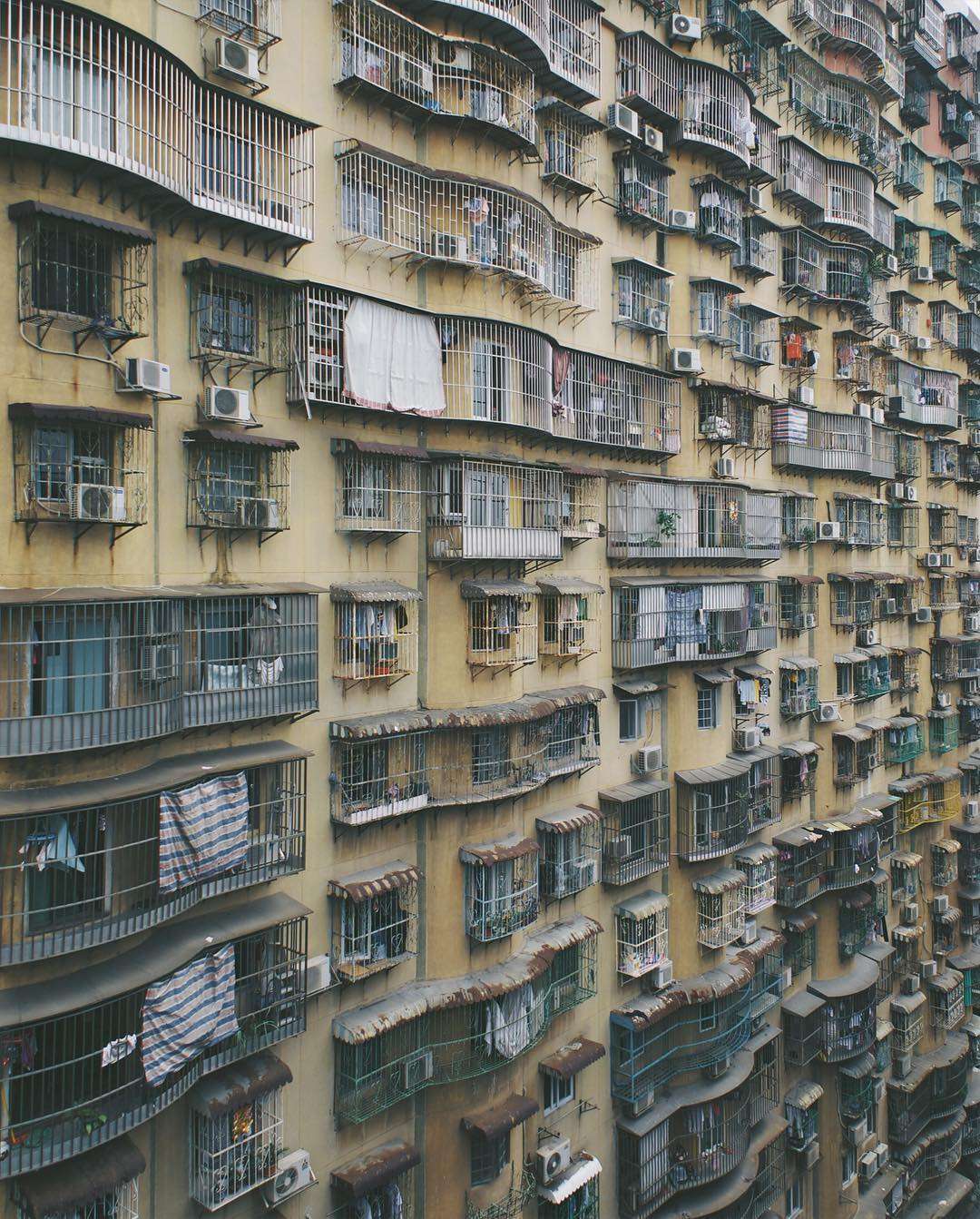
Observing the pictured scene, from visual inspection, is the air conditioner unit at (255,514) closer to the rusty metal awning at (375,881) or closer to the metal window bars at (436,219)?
the metal window bars at (436,219)

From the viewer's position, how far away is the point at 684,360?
79.1 feet

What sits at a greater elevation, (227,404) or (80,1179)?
(227,404)

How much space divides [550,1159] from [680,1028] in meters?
5.43

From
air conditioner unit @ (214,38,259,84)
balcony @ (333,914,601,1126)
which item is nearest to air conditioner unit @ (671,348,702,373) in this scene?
air conditioner unit @ (214,38,259,84)

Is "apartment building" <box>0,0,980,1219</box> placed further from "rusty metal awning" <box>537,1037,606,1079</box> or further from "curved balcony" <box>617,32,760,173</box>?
"rusty metal awning" <box>537,1037,606,1079</box>

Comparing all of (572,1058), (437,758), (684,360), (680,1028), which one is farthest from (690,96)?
(680,1028)

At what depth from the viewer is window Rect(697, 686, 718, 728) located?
2534cm

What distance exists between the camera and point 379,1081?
55.7 ft

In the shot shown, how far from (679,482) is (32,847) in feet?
57.3

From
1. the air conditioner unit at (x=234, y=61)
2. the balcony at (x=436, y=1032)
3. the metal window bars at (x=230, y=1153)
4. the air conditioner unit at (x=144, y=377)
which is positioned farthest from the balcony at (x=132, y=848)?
the air conditioner unit at (x=234, y=61)

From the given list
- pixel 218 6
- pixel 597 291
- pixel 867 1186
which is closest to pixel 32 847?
pixel 218 6

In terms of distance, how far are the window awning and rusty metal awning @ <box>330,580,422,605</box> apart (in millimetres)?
8730

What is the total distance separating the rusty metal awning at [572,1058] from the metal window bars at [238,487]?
12.8 metres

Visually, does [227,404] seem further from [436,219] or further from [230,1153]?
[230,1153]
